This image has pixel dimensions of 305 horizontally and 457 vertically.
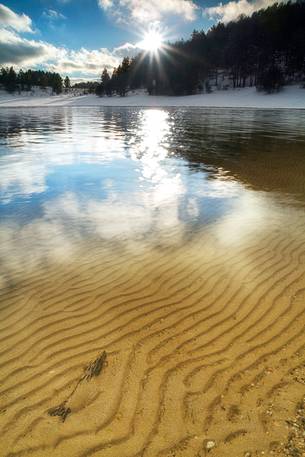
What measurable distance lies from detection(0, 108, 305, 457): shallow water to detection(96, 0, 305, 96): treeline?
7300cm

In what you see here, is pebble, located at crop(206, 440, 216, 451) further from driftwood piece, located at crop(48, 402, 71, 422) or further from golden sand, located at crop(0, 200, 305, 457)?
driftwood piece, located at crop(48, 402, 71, 422)

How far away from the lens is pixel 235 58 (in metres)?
80.6

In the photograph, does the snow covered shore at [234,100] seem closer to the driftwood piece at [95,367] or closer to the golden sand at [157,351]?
the golden sand at [157,351]

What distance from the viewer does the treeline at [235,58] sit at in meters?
74.6

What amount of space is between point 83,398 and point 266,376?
2153 mm

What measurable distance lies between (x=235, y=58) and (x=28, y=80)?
10145cm

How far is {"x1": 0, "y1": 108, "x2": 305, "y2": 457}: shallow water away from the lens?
318 centimetres

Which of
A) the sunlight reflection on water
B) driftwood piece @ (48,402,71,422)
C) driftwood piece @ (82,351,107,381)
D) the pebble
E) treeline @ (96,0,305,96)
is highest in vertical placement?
treeline @ (96,0,305,96)

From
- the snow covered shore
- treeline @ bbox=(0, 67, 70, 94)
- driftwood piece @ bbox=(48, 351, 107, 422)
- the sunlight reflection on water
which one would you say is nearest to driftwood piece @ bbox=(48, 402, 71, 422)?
driftwood piece @ bbox=(48, 351, 107, 422)

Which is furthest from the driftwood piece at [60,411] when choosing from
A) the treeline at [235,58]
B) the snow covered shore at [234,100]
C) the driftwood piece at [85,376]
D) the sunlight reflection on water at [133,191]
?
the treeline at [235,58]

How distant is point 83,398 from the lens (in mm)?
3498

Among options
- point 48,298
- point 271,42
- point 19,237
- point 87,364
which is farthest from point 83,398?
point 271,42

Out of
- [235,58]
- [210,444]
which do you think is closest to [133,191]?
[210,444]

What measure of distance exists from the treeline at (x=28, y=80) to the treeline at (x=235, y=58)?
53361 mm
